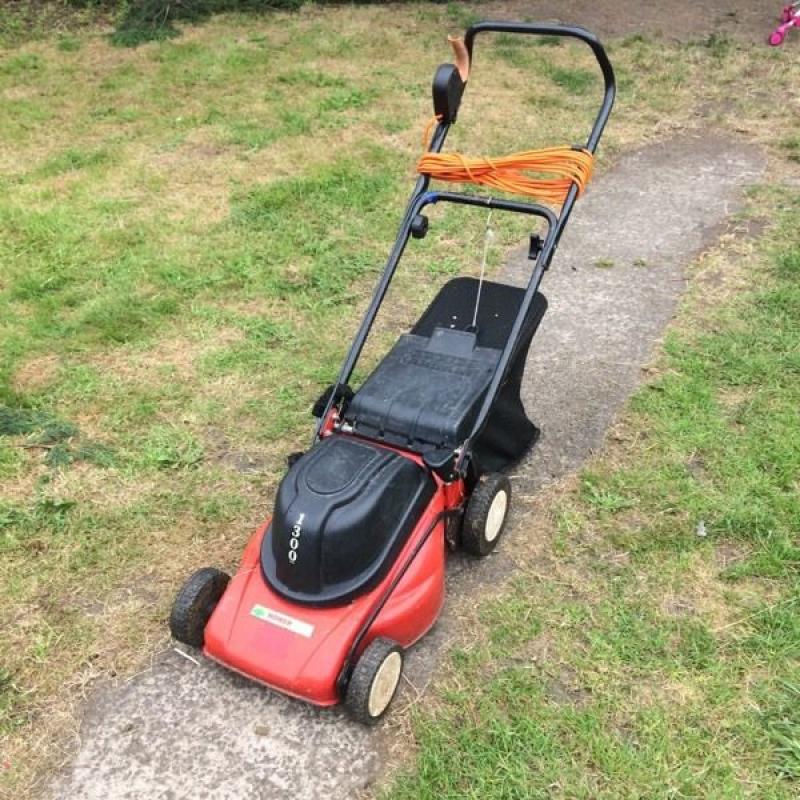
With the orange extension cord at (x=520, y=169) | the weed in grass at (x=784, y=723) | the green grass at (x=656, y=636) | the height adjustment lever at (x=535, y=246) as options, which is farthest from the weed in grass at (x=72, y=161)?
the weed in grass at (x=784, y=723)

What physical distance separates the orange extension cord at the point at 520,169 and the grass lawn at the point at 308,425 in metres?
1.00

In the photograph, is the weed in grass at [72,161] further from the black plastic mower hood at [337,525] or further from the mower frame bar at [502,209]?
the black plastic mower hood at [337,525]

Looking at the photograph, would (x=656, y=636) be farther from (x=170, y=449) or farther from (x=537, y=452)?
(x=170, y=449)

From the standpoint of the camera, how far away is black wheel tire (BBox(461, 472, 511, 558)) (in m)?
2.52

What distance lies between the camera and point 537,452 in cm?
317

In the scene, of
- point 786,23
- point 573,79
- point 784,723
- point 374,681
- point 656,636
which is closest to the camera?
point 374,681

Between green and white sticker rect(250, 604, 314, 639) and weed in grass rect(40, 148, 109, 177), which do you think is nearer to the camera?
green and white sticker rect(250, 604, 314, 639)

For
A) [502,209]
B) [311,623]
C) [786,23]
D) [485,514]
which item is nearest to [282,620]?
[311,623]

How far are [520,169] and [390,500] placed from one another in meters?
1.10

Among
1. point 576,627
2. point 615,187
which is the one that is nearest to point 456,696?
point 576,627

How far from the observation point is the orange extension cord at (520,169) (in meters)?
2.61

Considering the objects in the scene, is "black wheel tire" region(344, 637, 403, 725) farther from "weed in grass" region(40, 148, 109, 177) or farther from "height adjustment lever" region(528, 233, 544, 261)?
"weed in grass" region(40, 148, 109, 177)

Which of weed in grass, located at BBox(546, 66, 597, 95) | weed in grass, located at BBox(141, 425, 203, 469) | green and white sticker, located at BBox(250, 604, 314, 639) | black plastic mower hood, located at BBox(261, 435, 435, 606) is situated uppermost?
black plastic mower hood, located at BBox(261, 435, 435, 606)

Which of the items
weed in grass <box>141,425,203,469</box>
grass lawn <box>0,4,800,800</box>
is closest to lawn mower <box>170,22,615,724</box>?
grass lawn <box>0,4,800,800</box>
